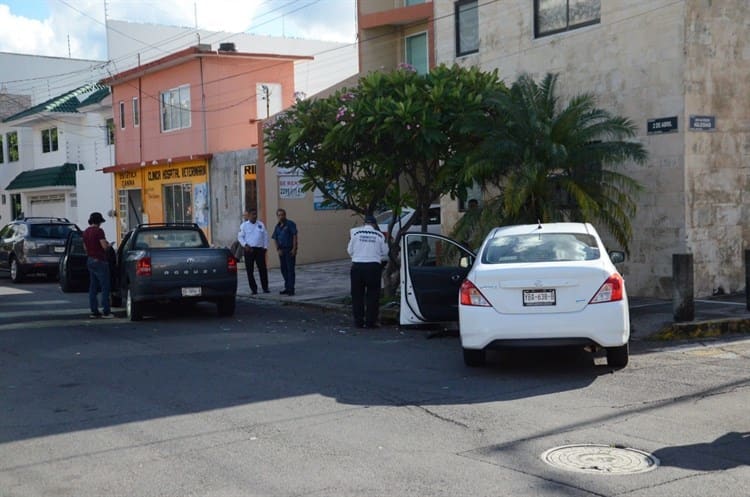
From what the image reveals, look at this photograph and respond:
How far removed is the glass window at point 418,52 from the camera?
89.2ft

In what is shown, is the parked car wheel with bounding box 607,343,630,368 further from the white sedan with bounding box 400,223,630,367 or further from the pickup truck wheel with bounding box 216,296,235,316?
the pickup truck wheel with bounding box 216,296,235,316

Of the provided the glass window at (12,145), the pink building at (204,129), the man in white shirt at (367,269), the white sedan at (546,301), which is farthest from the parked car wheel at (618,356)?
the glass window at (12,145)

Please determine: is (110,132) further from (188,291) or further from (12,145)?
(188,291)

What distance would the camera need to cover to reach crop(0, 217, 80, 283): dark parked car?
81.1ft

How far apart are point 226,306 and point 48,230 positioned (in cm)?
1143

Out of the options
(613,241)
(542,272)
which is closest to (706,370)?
(542,272)

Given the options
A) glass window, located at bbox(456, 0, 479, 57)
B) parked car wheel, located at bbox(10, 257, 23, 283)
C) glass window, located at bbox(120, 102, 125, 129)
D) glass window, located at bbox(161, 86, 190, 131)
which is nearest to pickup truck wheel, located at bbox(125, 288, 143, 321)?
glass window, located at bbox(456, 0, 479, 57)

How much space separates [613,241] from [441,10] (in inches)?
277

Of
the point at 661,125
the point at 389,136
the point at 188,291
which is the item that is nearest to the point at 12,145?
the point at 188,291

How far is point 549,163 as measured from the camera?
548 inches

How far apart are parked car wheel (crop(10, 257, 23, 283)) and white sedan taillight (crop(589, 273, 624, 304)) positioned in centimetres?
1944

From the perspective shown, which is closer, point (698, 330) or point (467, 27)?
point (698, 330)

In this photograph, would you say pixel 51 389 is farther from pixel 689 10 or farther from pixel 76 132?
pixel 76 132

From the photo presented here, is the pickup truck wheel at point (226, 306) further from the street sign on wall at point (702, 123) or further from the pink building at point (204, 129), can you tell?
the pink building at point (204, 129)
